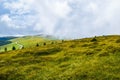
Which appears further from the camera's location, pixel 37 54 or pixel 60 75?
pixel 37 54

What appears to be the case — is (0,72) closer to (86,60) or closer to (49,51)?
(86,60)

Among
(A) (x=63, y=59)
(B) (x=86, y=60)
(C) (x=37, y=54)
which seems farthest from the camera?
(C) (x=37, y=54)

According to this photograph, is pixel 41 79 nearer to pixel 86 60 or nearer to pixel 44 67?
pixel 44 67

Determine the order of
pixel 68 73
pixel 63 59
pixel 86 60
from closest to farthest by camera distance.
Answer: pixel 68 73, pixel 86 60, pixel 63 59

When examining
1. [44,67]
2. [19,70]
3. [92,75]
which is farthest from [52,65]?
[92,75]

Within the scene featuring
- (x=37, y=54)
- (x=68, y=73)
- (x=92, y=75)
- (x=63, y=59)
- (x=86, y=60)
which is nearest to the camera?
(x=92, y=75)

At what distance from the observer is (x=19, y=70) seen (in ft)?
277

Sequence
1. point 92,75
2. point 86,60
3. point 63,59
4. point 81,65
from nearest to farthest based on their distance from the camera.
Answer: point 92,75 → point 81,65 → point 86,60 → point 63,59

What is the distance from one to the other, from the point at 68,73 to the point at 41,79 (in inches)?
275

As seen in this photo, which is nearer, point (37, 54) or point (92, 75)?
point (92, 75)

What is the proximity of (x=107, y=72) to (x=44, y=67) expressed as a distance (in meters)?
22.3

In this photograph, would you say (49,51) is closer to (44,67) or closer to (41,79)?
(44,67)

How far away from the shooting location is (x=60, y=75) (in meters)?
73.6

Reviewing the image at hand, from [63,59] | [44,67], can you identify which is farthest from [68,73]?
[63,59]
